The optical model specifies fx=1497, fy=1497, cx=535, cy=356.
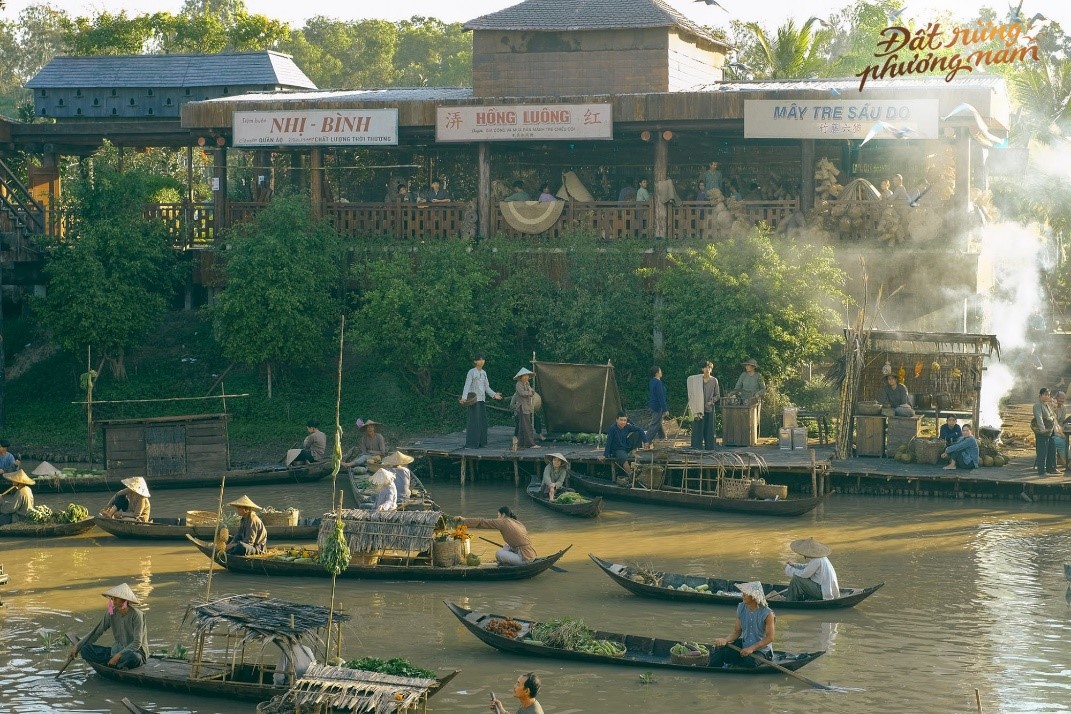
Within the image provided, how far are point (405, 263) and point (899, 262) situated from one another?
363 inches

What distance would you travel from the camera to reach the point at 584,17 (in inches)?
1193

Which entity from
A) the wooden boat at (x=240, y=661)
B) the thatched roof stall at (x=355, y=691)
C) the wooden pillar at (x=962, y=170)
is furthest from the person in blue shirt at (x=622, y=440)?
the thatched roof stall at (x=355, y=691)

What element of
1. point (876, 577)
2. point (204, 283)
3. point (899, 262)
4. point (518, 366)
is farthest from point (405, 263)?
point (876, 577)

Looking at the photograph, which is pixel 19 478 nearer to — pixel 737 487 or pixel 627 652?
pixel 737 487

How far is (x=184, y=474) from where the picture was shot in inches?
992

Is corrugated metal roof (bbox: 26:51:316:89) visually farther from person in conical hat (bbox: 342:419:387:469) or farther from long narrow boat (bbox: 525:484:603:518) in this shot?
long narrow boat (bbox: 525:484:603:518)

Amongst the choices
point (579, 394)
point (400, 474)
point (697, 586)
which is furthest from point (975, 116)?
point (697, 586)

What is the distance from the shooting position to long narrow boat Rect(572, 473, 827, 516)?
73.8ft

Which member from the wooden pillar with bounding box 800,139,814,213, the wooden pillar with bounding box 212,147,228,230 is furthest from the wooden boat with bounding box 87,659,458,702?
the wooden pillar with bounding box 212,147,228,230

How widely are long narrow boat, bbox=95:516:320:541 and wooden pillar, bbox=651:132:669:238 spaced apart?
34.8 ft

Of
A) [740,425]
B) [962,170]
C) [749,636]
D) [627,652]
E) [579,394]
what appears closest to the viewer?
[749,636]

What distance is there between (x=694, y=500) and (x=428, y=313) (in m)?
7.09

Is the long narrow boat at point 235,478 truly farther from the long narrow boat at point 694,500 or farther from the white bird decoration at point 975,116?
the white bird decoration at point 975,116

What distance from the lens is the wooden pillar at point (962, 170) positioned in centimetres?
2733
